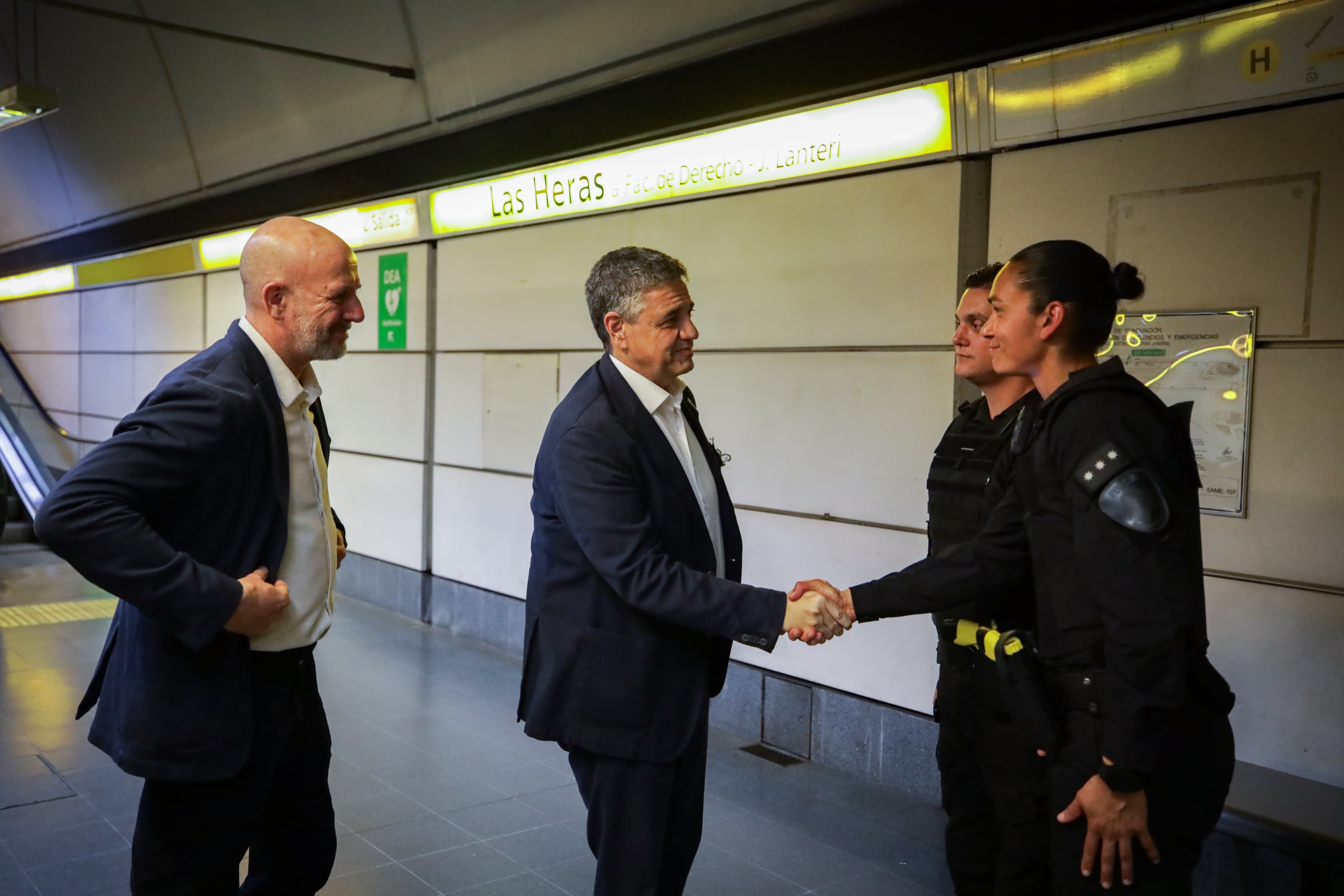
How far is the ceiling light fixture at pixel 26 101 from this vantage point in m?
6.33

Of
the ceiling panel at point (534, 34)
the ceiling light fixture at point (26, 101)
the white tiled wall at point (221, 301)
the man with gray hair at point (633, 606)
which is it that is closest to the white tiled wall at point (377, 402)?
the white tiled wall at point (221, 301)

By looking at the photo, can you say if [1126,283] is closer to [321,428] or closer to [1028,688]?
[1028,688]

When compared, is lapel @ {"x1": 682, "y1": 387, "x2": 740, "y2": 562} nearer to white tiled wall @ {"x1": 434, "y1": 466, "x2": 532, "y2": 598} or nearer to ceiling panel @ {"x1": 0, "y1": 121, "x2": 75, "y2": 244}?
white tiled wall @ {"x1": 434, "y1": 466, "x2": 532, "y2": 598}

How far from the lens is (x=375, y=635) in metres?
6.71

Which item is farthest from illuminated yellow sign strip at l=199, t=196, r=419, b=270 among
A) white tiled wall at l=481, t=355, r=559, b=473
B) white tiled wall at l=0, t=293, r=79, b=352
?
white tiled wall at l=0, t=293, r=79, b=352

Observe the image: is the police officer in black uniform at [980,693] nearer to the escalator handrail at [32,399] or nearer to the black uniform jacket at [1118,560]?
the black uniform jacket at [1118,560]

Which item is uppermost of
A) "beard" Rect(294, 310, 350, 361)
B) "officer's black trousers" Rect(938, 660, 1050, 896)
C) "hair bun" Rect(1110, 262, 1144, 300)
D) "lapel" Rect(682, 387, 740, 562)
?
"hair bun" Rect(1110, 262, 1144, 300)

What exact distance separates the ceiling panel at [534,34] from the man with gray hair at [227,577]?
3.17m

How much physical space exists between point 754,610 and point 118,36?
10171 mm

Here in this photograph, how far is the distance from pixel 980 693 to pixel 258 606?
1683 mm

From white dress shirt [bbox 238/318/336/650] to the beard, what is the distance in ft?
0.14

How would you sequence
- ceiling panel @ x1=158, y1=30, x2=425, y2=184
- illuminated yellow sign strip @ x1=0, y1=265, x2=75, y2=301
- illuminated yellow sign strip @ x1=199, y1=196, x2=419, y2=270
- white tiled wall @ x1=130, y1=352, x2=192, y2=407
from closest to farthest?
illuminated yellow sign strip @ x1=199, y1=196, x2=419, y2=270
ceiling panel @ x1=158, y1=30, x2=425, y2=184
white tiled wall @ x1=130, y1=352, x2=192, y2=407
illuminated yellow sign strip @ x1=0, y1=265, x2=75, y2=301

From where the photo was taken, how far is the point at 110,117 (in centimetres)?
1072

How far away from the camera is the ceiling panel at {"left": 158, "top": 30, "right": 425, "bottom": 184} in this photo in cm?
732
